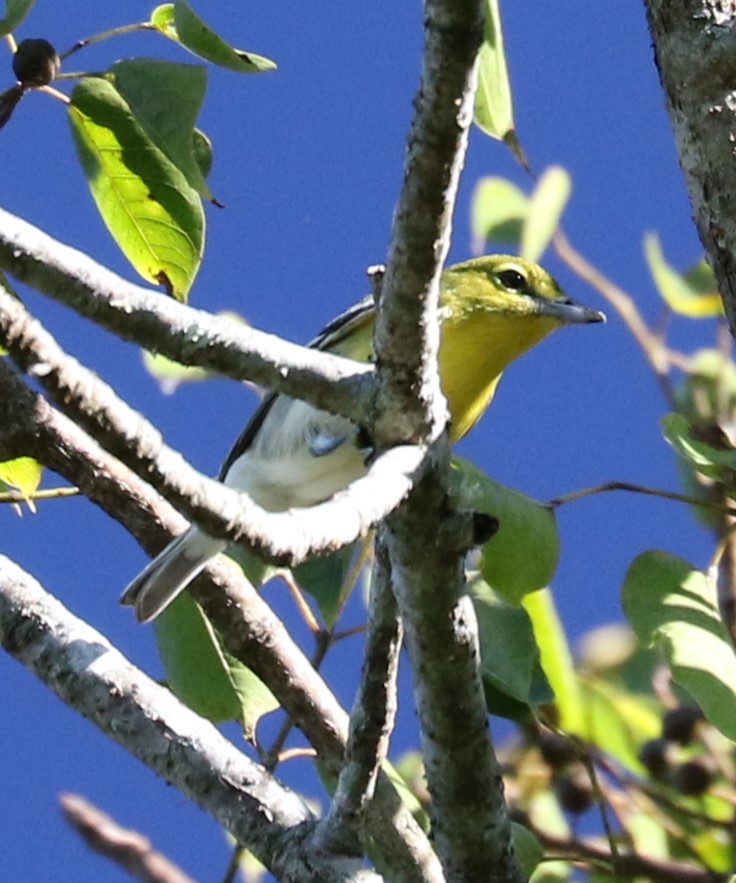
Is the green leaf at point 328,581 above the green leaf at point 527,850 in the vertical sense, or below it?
above

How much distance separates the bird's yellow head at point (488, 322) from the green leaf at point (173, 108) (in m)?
1.37

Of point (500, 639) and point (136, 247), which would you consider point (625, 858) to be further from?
point (136, 247)

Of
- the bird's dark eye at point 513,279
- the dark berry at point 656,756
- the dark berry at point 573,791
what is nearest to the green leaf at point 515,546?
the dark berry at point 573,791

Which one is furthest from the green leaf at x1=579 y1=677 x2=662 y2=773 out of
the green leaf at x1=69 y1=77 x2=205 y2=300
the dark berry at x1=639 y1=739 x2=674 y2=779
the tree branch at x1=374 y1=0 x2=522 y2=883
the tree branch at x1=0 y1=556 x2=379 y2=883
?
the green leaf at x1=69 y1=77 x2=205 y2=300

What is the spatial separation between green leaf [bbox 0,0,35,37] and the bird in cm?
152

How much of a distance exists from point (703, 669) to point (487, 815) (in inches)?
14.4

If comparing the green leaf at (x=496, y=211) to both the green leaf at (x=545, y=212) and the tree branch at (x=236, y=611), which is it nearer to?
the green leaf at (x=545, y=212)

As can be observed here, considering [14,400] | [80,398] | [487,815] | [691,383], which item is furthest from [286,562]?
[691,383]

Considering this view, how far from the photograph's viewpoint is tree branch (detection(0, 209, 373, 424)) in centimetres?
159

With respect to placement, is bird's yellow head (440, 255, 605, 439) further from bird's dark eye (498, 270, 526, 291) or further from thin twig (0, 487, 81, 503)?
thin twig (0, 487, 81, 503)

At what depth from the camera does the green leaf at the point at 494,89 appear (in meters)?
2.23

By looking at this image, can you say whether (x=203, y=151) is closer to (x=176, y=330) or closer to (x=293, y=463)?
(x=176, y=330)

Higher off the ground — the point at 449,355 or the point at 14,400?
the point at 449,355

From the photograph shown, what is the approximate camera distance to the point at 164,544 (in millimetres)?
2924
